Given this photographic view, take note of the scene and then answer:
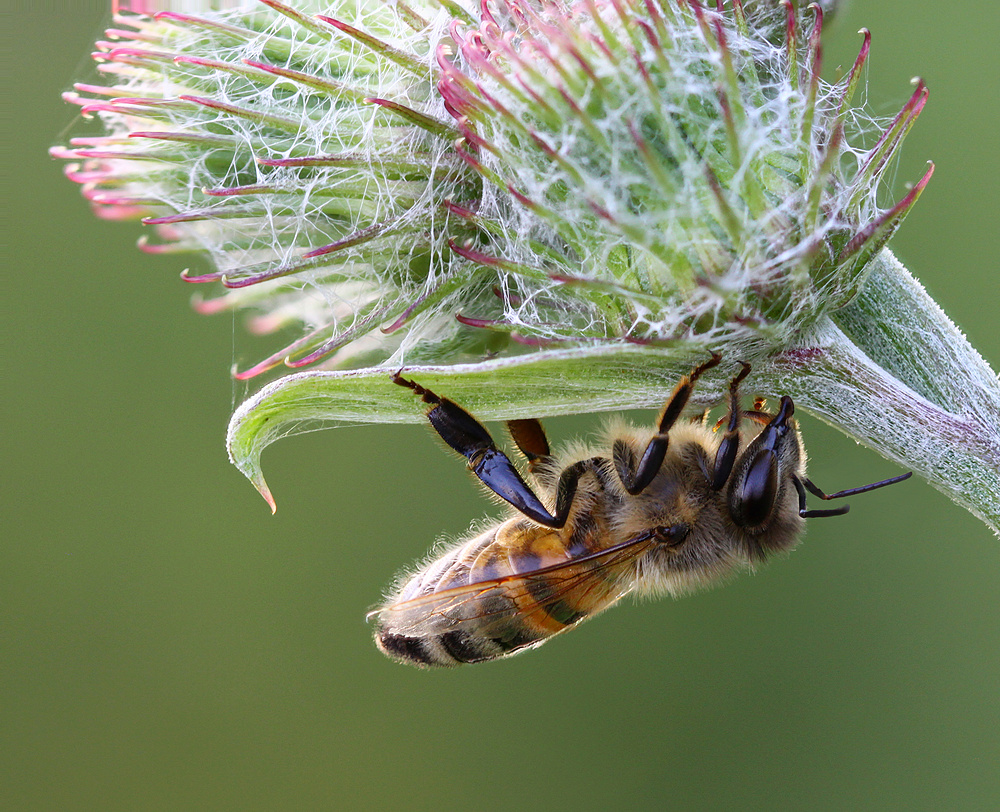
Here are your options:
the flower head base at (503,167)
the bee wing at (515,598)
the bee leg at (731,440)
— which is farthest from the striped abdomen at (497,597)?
the flower head base at (503,167)

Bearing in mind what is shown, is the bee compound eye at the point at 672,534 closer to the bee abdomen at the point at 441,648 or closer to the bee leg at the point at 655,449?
the bee leg at the point at 655,449

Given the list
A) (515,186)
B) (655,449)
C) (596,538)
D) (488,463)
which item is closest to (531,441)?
(488,463)

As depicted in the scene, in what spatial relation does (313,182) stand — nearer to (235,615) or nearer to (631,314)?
(631,314)

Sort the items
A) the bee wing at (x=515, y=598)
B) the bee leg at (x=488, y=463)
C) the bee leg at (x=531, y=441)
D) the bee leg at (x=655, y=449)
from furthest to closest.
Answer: the bee leg at (x=531, y=441)
the bee wing at (x=515, y=598)
the bee leg at (x=488, y=463)
the bee leg at (x=655, y=449)

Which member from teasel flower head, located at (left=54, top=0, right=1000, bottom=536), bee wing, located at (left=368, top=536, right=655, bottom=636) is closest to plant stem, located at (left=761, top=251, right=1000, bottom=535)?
teasel flower head, located at (left=54, top=0, right=1000, bottom=536)

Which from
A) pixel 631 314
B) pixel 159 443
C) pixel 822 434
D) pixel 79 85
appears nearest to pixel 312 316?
pixel 79 85

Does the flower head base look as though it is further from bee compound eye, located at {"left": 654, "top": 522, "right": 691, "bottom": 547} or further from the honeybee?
bee compound eye, located at {"left": 654, "top": 522, "right": 691, "bottom": 547}

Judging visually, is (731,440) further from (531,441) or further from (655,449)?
(531,441)

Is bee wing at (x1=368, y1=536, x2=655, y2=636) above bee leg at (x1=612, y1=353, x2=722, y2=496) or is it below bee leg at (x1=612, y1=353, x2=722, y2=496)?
below
